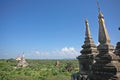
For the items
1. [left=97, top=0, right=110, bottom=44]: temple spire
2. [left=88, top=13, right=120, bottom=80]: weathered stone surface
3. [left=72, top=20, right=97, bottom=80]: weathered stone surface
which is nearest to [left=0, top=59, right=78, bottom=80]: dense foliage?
[left=72, top=20, right=97, bottom=80]: weathered stone surface

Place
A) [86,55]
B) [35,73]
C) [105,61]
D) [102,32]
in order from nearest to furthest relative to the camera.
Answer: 1. [105,61]
2. [102,32]
3. [86,55]
4. [35,73]

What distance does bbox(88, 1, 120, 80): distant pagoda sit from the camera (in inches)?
370

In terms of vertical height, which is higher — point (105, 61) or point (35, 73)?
point (105, 61)

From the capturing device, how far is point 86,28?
1339 cm

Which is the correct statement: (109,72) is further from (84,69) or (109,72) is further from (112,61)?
(84,69)

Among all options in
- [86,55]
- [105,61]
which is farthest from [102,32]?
[86,55]

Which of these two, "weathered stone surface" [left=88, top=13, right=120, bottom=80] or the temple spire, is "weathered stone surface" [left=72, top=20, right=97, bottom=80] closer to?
"weathered stone surface" [left=88, top=13, right=120, bottom=80]

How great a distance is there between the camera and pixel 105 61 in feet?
32.8

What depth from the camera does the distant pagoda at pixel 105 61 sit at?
9398mm

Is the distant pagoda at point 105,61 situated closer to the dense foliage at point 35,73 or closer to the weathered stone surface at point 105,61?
the weathered stone surface at point 105,61

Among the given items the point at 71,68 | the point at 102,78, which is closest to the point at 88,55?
the point at 102,78

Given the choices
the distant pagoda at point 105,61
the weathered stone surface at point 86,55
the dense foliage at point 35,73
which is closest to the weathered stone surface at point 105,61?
the distant pagoda at point 105,61

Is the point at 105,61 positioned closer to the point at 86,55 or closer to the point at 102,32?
the point at 102,32

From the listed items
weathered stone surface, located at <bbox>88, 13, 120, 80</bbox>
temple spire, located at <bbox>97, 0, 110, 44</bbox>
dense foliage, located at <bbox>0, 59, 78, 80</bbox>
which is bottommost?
dense foliage, located at <bbox>0, 59, 78, 80</bbox>
